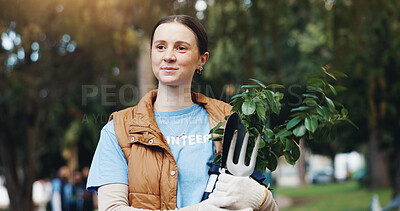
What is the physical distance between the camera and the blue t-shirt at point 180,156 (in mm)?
1956

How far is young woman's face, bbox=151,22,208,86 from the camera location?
2.09 meters

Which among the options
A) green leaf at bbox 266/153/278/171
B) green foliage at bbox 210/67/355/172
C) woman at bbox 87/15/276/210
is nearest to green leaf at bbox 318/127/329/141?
green foliage at bbox 210/67/355/172

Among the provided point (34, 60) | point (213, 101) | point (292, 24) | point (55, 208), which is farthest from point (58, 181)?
point (292, 24)

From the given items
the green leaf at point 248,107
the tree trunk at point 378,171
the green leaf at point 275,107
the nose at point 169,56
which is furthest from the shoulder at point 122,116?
the tree trunk at point 378,171

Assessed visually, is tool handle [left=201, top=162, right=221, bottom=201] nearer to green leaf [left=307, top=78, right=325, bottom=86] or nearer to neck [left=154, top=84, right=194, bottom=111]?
neck [left=154, top=84, right=194, bottom=111]

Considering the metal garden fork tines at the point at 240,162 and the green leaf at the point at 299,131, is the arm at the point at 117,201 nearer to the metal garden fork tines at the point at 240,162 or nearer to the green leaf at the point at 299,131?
the metal garden fork tines at the point at 240,162

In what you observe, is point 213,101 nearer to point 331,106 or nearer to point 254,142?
point 254,142

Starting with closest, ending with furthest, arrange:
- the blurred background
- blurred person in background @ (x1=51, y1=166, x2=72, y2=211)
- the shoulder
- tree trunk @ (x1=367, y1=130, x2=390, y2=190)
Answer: the shoulder
the blurred background
blurred person in background @ (x1=51, y1=166, x2=72, y2=211)
tree trunk @ (x1=367, y1=130, x2=390, y2=190)

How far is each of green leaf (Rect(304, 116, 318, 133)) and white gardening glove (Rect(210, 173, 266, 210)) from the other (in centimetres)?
32

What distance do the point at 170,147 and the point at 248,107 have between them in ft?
1.33

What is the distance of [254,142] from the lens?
1.91m

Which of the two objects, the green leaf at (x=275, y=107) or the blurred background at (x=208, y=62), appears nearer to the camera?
the green leaf at (x=275, y=107)

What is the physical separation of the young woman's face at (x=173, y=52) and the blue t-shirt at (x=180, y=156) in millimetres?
178

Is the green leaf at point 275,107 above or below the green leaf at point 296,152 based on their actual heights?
above
